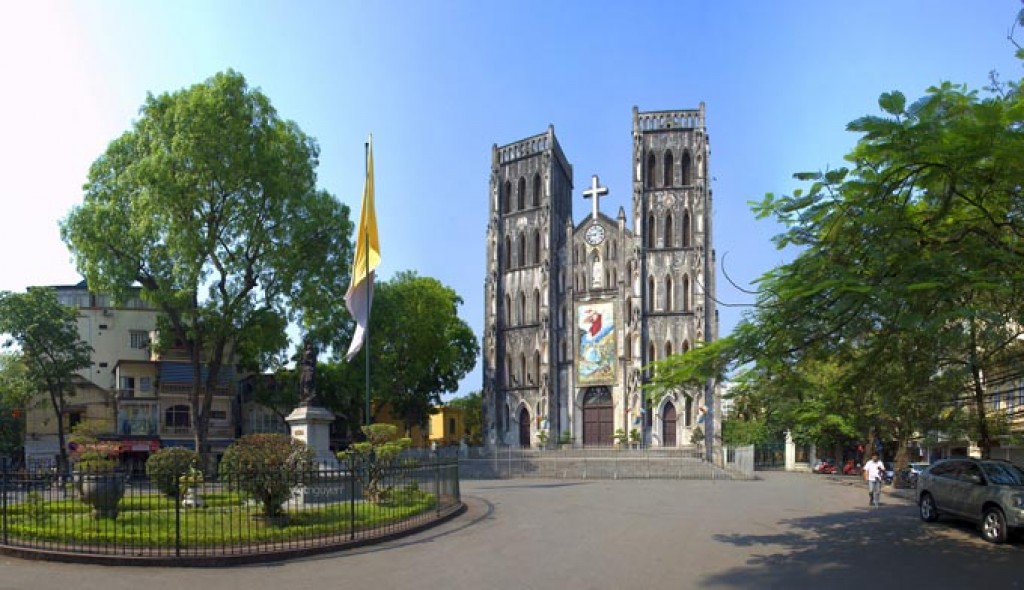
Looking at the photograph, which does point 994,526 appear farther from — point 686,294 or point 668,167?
point 668,167

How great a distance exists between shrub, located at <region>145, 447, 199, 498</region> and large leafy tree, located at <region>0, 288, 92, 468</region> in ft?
85.4

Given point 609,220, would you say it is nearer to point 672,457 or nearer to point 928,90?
point 672,457

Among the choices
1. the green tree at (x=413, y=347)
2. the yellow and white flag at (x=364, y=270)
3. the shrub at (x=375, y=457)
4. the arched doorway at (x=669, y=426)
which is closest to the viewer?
the shrub at (x=375, y=457)

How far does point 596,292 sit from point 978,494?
1490 inches

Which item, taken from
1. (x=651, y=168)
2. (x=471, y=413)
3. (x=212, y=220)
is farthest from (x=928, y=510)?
(x=471, y=413)

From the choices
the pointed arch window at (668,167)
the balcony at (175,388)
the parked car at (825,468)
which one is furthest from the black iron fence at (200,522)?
the pointed arch window at (668,167)

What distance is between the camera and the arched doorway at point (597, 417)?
1988 inches

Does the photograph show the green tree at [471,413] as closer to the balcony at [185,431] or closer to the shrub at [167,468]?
the balcony at [185,431]

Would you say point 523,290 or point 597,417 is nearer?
point 597,417

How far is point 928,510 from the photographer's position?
16812 millimetres

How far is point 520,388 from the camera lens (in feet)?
173

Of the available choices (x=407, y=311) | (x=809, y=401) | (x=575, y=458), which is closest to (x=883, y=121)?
(x=809, y=401)

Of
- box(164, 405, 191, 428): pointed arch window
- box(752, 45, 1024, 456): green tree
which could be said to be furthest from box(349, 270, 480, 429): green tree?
box(752, 45, 1024, 456): green tree

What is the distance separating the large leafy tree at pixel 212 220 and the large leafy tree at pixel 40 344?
29.3 ft
